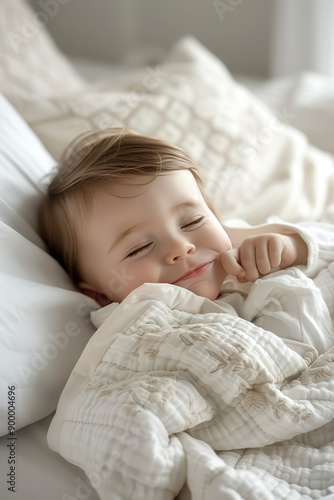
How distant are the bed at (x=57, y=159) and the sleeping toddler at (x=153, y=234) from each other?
87 mm

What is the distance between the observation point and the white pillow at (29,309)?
836mm

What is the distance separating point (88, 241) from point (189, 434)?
1.39ft

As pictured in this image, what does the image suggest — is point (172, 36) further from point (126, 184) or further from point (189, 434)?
point (189, 434)

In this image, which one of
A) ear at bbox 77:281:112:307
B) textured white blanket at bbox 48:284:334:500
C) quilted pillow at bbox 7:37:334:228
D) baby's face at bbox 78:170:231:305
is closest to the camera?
textured white blanket at bbox 48:284:334:500

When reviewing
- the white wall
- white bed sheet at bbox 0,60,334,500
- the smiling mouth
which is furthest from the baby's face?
the white wall

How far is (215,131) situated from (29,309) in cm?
75

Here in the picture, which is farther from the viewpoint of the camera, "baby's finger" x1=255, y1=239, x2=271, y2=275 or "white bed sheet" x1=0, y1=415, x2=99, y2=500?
"baby's finger" x1=255, y1=239, x2=271, y2=275

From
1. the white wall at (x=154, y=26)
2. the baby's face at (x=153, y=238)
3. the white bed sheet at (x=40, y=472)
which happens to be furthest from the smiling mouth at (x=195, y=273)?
the white wall at (x=154, y=26)

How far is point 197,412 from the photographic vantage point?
0.70 m

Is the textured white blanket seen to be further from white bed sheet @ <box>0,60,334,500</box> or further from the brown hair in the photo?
the brown hair

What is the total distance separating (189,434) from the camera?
0.74 meters

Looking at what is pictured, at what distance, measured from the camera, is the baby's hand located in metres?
0.95

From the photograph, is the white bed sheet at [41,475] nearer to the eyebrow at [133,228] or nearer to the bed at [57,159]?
the bed at [57,159]

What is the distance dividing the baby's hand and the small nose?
0.26ft
